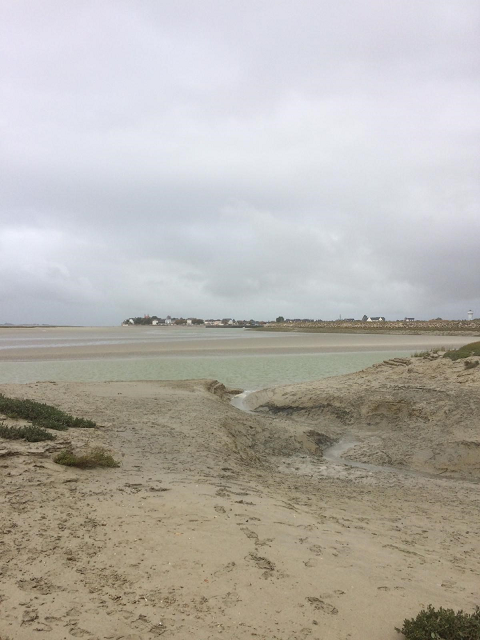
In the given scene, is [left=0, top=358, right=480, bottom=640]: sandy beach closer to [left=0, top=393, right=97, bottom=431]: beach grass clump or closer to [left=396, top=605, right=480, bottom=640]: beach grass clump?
[left=396, top=605, right=480, bottom=640]: beach grass clump

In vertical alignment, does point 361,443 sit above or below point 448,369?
below

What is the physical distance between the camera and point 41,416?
10.9 m

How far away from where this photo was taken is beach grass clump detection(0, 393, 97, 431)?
10469mm

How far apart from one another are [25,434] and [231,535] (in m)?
5.46

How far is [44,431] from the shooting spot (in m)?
9.44

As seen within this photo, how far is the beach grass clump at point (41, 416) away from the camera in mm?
10469

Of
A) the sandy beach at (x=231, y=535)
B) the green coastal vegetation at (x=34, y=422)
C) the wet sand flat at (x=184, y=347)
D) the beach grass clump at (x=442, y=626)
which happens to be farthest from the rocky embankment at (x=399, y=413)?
the wet sand flat at (x=184, y=347)

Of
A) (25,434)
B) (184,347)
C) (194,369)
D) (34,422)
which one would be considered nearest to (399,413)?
(34,422)

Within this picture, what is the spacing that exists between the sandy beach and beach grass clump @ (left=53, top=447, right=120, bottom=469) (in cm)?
24

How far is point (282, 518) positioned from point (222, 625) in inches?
98.6

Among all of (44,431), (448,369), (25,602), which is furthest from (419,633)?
(448,369)

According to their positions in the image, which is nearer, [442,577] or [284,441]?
[442,577]

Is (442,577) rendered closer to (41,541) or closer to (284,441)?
(41,541)

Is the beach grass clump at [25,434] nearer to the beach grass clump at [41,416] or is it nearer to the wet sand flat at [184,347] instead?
the beach grass clump at [41,416]
